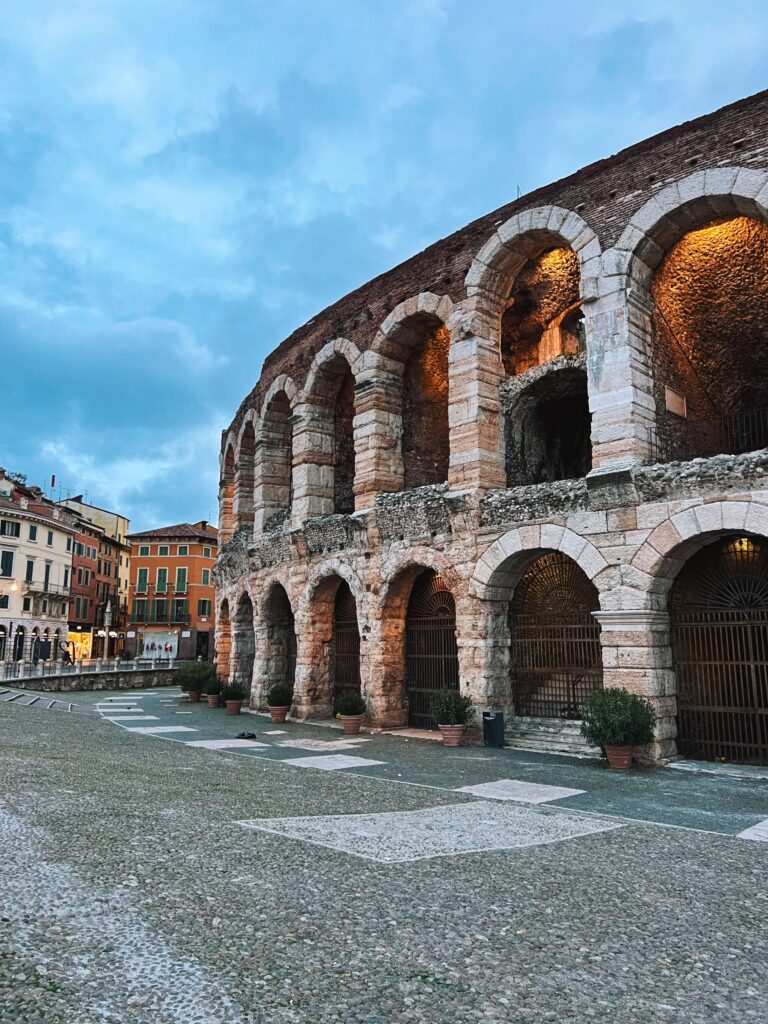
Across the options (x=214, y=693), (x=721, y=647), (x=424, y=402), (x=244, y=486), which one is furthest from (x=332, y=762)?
(x=244, y=486)

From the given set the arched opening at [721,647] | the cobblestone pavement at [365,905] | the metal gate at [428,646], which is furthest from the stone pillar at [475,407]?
the cobblestone pavement at [365,905]

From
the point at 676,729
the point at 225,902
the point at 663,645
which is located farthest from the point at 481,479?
the point at 225,902

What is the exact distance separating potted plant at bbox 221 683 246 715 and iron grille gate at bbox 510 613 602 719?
9.33 metres

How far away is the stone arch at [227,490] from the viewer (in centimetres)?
2672

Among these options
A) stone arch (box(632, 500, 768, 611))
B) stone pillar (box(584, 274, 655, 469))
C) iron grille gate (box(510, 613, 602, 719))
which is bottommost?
iron grille gate (box(510, 613, 602, 719))

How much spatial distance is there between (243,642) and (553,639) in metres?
12.4

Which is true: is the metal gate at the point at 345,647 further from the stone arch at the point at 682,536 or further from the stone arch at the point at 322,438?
the stone arch at the point at 682,536

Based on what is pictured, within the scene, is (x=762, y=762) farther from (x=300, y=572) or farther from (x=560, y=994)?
(x=300, y=572)

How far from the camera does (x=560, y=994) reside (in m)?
3.45

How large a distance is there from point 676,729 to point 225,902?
9.87 m

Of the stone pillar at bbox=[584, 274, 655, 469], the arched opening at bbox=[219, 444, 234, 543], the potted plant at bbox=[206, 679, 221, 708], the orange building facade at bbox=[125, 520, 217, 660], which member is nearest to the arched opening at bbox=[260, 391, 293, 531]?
the arched opening at bbox=[219, 444, 234, 543]

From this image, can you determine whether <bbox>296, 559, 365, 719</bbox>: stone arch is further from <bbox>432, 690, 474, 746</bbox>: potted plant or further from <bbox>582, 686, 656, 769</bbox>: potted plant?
<bbox>582, 686, 656, 769</bbox>: potted plant

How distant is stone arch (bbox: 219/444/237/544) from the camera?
26.7 m

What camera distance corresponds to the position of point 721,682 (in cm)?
1248
